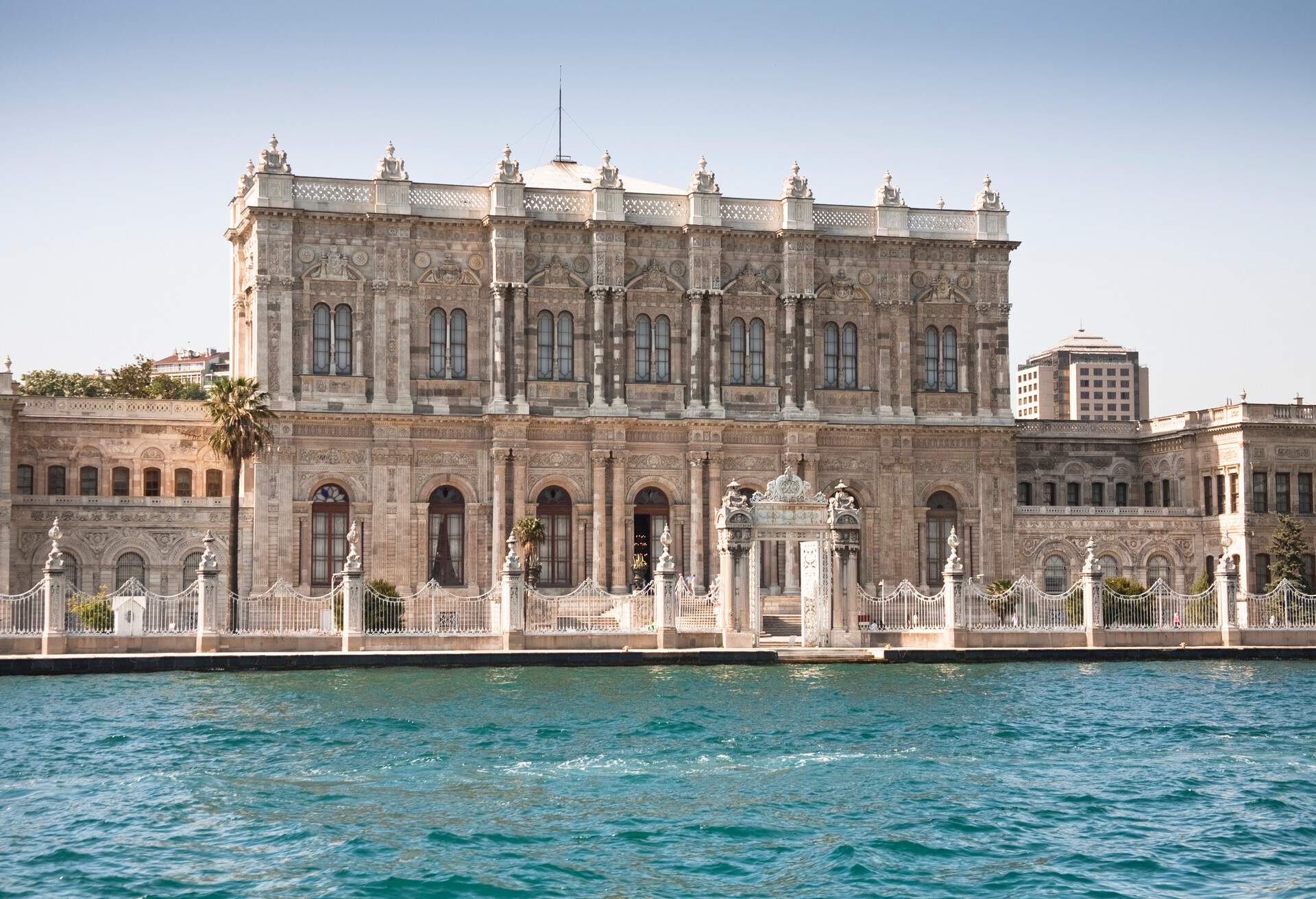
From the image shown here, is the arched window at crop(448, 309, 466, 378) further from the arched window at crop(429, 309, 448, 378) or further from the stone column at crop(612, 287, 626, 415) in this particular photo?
the stone column at crop(612, 287, 626, 415)

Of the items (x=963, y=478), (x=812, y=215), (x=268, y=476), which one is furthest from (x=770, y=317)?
(x=268, y=476)

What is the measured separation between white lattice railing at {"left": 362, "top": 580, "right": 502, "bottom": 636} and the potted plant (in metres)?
2.15

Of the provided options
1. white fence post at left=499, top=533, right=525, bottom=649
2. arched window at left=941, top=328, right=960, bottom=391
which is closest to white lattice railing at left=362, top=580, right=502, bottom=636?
white fence post at left=499, top=533, right=525, bottom=649

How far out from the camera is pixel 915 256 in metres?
53.0

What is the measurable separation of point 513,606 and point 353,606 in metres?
3.46

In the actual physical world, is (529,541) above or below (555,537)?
below

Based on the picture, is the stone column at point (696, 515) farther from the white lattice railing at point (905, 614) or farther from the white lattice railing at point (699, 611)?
the white lattice railing at point (699, 611)

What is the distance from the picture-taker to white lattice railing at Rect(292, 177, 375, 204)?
48844 millimetres

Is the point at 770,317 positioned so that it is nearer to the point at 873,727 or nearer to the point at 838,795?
the point at 873,727

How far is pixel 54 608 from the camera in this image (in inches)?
1415

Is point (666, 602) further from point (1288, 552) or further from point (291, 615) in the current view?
point (1288, 552)

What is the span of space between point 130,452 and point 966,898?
36398mm

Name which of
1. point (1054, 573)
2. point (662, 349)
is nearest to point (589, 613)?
point (662, 349)

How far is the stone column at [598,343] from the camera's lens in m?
49.9
